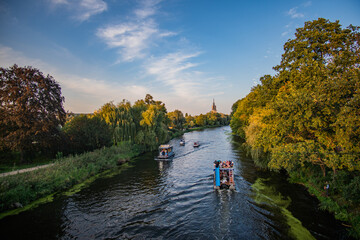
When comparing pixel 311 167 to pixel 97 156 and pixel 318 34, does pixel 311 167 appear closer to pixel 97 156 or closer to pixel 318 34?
pixel 318 34

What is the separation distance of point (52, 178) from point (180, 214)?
13.8 m

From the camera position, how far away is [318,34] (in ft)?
57.7

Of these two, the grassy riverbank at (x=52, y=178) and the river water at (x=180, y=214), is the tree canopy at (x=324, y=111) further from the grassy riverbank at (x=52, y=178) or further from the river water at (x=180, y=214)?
the grassy riverbank at (x=52, y=178)

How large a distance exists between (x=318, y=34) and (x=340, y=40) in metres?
1.96

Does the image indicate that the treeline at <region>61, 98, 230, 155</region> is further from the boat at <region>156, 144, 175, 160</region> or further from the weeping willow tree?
the boat at <region>156, 144, 175, 160</region>

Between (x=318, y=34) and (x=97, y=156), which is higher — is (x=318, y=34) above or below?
above

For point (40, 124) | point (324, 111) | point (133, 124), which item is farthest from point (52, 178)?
point (324, 111)

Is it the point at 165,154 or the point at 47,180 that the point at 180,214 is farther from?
the point at 165,154

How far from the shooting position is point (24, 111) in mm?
23859

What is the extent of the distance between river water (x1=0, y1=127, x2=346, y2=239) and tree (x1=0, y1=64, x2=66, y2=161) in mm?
11672

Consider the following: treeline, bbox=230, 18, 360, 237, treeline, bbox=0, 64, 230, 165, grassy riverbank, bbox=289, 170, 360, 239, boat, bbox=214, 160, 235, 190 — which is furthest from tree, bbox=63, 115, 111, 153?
grassy riverbank, bbox=289, 170, 360, 239

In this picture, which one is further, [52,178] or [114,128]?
[114,128]

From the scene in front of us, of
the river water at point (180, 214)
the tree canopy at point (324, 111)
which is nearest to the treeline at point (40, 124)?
the river water at point (180, 214)

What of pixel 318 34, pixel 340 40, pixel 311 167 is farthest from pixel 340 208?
pixel 318 34
